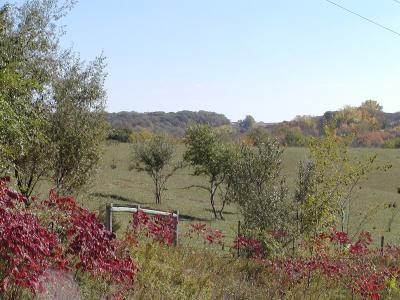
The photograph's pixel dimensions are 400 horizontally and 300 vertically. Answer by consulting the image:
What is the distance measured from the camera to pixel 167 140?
48.0m

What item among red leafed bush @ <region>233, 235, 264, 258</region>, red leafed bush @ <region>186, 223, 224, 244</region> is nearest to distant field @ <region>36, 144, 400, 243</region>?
red leafed bush @ <region>186, 223, 224, 244</region>

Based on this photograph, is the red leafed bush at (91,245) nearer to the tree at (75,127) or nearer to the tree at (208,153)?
the tree at (75,127)

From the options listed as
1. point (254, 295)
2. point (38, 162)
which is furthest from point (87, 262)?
point (38, 162)

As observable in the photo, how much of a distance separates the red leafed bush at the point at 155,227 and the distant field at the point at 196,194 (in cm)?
1513

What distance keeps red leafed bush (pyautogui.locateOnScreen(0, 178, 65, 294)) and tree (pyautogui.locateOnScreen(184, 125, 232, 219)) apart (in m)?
37.1

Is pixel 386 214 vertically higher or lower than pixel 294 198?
lower

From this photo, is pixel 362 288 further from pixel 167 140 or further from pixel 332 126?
pixel 167 140

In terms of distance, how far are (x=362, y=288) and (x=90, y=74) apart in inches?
413

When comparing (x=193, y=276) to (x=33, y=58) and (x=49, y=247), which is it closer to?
(x=49, y=247)

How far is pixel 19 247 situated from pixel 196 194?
4996cm

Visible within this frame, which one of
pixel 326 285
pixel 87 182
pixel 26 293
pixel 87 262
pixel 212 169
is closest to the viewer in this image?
pixel 26 293

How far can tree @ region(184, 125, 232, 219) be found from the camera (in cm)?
4419

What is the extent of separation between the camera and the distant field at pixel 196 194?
38.8 m

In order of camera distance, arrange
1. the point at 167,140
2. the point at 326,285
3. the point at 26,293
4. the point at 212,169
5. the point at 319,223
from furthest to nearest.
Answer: the point at 167,140
the point at 212,169
the point at 319,223
the point at 326,285
the point at 26,293
